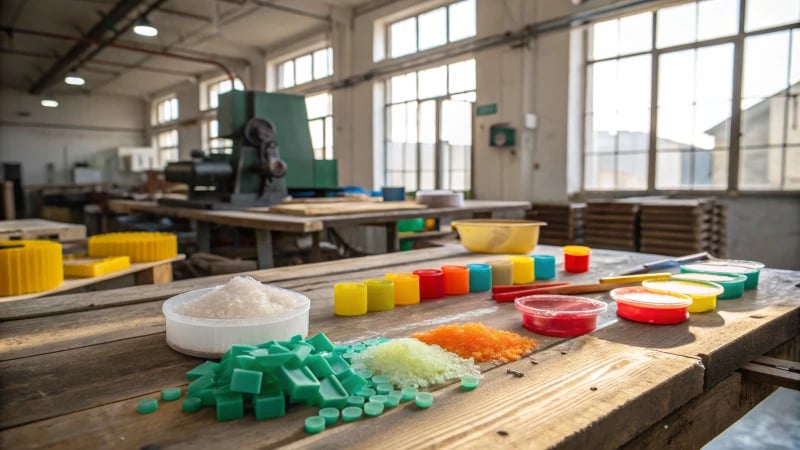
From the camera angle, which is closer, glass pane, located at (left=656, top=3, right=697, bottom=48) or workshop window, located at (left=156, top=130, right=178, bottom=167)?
glass pane, located at (left=656, top=3, right=697, bottom=48)

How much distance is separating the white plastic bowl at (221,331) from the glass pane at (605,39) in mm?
5692

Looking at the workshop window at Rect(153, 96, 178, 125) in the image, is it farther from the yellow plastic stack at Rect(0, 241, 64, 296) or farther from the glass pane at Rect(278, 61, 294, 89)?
the yellow plastic stack at Rect(0, 241, 64, 296)

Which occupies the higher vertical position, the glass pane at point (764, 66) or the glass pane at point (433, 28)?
the glass pane at point (433, 28)

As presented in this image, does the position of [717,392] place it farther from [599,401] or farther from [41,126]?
[41,126]

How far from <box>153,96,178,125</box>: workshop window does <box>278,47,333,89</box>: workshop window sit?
184 inches

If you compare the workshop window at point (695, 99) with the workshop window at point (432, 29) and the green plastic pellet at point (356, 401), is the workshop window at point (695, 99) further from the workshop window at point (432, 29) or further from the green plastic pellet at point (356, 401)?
the green plastic pellet at point (356, 401)

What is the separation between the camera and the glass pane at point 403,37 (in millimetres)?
7551

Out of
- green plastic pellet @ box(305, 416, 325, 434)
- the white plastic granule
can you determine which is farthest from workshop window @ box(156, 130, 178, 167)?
green plastic pellet @ box(305, 416, 325, 434)

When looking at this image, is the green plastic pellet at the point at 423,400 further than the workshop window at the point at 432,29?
No

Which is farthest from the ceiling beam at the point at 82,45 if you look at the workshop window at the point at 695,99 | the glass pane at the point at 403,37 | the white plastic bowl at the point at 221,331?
the white plastic bowl at the point at 221,331

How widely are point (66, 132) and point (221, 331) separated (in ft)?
51.9

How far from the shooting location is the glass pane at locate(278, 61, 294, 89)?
9.74 metres

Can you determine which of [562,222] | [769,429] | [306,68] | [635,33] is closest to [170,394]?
[769,429]

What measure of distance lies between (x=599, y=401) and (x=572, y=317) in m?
0.27
